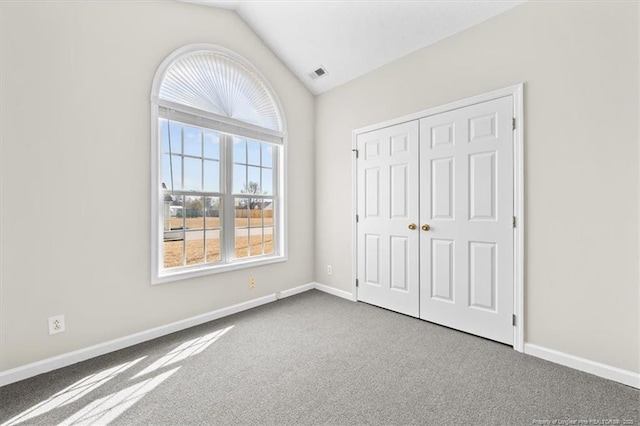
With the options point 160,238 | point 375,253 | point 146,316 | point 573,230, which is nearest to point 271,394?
point 146,316

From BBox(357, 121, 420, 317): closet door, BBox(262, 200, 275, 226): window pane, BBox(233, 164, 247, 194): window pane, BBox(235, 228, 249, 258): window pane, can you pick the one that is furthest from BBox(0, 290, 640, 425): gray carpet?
BBox(233, 164, 247, 194): window pane

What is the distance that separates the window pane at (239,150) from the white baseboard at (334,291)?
6.53ft

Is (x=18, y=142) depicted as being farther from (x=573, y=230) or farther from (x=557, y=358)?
(x=557, y=358)

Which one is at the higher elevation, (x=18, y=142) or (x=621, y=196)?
(x=18, y=142)

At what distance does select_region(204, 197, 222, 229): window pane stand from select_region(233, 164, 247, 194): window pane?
0.26m

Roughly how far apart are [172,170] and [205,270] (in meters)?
1.06

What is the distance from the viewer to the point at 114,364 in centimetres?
210

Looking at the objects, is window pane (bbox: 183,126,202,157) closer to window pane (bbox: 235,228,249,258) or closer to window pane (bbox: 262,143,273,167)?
window pane (bbox: 262,143,273,167)

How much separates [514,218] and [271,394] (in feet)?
7.48

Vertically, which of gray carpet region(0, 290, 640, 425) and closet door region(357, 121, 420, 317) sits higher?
closet door region(357, 121, 420, 317)

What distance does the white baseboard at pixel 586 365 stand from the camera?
1.82m

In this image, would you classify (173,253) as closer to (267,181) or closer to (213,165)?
(213,165)

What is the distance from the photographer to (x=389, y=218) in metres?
3.20

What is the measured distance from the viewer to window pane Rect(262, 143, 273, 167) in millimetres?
3543
